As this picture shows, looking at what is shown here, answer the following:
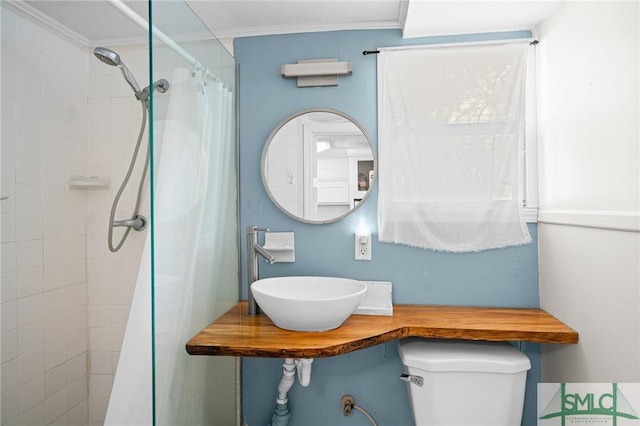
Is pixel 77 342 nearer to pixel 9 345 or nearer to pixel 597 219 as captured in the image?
pixel 9 345

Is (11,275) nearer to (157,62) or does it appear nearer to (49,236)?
(49,236)

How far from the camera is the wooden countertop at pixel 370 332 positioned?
128cm

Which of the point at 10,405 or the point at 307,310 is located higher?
the point at 307,310

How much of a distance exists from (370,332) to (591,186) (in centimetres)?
93

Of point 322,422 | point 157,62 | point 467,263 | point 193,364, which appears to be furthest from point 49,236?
point 467,263

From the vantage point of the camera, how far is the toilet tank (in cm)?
144

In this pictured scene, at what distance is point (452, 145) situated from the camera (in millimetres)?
1742

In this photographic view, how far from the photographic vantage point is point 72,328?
1897mm

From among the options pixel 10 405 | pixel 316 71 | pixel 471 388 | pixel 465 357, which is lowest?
pixel 10 405

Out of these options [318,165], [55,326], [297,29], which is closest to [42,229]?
[55,326]

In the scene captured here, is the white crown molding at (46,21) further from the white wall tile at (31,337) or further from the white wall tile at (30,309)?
the white wall tile at (31,337)

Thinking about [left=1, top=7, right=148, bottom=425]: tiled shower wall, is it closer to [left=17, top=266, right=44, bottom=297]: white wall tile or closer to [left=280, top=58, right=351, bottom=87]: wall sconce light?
[left=17, top=266, right=44, bottom=297]: white wall tile

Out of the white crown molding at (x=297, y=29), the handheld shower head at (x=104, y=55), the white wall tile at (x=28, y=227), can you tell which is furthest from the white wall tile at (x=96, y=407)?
the white crown molding at (x=297, y=29)
